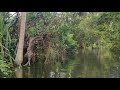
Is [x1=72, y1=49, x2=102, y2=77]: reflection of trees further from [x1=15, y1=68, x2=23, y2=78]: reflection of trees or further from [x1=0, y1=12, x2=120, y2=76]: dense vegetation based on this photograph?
[x1=15, y1=68, x2=23, y2=78]: reflection of trees

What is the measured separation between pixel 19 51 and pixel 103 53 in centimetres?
127

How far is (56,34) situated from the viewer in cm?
395

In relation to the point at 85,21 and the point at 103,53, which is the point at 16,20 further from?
the point at 103,53

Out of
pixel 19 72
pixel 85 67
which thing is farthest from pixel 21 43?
pixel 85 67

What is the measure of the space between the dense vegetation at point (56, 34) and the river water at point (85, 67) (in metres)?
0.09

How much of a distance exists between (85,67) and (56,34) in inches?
26.7

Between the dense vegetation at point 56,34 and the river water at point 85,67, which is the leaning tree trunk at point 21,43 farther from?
the river water at point 85,67

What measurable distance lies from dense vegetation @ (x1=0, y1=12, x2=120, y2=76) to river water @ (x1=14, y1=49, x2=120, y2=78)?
0.09 metres

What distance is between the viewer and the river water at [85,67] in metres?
3.72

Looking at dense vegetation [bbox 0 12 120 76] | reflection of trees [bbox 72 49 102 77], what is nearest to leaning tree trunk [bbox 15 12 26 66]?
dense vegetation [bbox 0 12 120 76]

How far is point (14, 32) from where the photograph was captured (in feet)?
13.0
